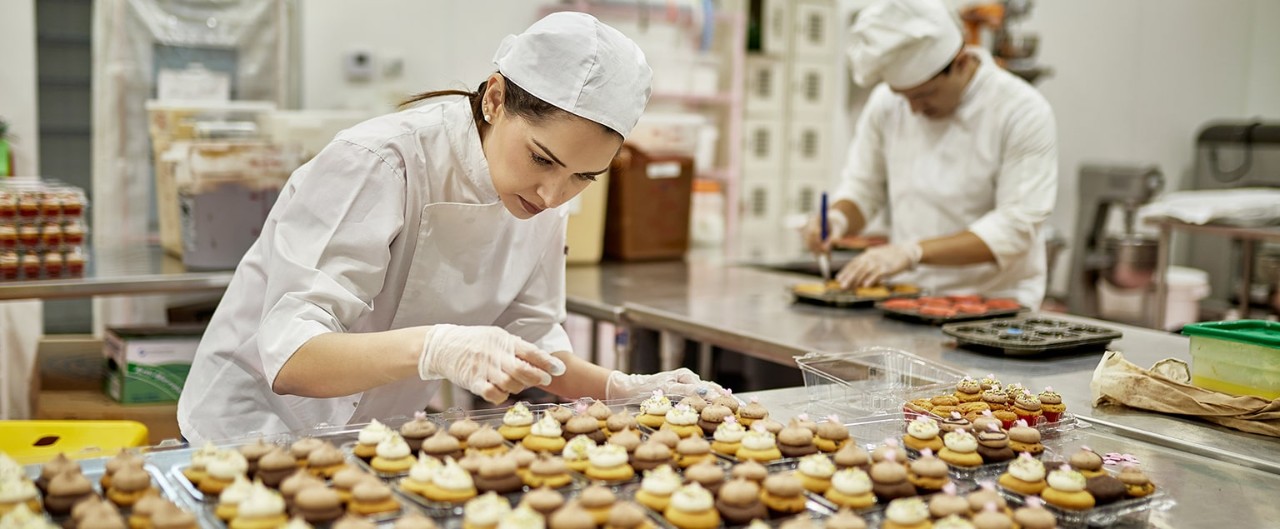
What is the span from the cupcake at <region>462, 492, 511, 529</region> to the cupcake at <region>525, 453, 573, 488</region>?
115mm

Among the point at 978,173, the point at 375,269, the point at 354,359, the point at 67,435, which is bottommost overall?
the point at 67,435

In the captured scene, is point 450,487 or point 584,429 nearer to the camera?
point 450,487

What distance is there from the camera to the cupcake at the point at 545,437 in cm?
154

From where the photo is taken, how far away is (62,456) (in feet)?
4.46

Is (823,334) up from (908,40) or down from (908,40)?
down

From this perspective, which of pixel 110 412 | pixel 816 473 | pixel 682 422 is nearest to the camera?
pixel 816 473

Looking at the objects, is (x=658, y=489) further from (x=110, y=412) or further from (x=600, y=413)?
(x=110, y=412)

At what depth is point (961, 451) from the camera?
155 cm

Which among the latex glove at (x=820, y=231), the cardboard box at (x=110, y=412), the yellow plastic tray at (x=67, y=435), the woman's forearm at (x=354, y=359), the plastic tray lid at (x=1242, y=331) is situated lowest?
the cardboard box at (x=110, y=412)

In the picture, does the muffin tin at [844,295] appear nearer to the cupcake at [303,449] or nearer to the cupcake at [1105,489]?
the cupcake at [1105,489]

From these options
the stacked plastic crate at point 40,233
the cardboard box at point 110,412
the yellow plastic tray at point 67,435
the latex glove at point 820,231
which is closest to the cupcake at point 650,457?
the yellow plastic tray at point 67,435

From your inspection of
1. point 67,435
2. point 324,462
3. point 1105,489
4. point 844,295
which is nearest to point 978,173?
point 844,295

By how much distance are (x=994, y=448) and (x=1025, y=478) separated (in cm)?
14

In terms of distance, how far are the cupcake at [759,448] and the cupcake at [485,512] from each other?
412 mm
